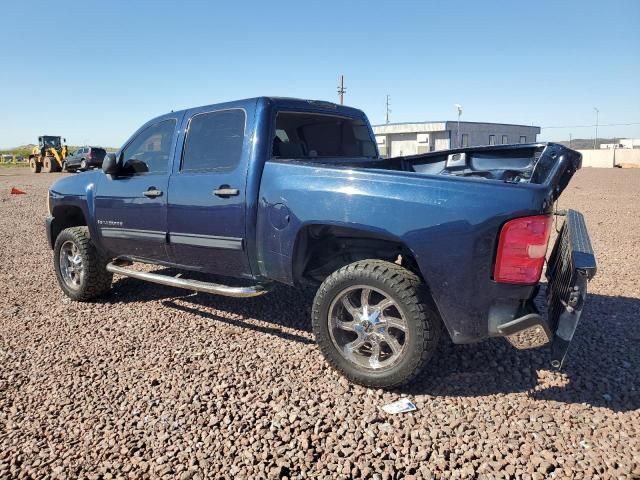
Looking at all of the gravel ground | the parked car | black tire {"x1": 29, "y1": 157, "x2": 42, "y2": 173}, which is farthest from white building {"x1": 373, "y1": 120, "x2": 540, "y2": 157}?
the gravel ground

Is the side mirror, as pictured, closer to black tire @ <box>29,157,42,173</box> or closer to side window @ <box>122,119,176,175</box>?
side window @ <box>122,119,176,175</box>

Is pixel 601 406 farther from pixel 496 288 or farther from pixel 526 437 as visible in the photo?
pixel 496 288

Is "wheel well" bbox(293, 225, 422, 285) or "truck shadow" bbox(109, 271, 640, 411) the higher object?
"wheel well" bbox(293, 225, 422, 285)

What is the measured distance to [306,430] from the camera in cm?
269

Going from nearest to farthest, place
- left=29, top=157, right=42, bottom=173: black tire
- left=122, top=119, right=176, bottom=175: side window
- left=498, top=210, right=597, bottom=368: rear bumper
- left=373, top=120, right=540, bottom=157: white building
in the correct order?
left=498, top=210, right=597, bottom=368: rear bumper
left=122, top=119, right=176, bottom=175: side window
left=29, top=157, right=42, bottom=173: black tire
left=373, top=120, right=540, bottom=157: white building

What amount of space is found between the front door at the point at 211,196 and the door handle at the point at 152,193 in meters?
0.16

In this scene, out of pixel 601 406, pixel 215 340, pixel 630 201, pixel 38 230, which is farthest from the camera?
pixel 630 201

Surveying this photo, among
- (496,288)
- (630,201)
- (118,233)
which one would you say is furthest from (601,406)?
(630,201)

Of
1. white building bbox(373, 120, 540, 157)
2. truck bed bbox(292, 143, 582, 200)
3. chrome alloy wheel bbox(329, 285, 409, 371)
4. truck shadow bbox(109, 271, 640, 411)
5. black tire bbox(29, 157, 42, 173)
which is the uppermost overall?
white building bbox(373, 120, 540, 157)

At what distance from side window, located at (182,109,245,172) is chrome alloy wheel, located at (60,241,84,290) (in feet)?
6.33

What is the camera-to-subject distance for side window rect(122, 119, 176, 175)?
4.44 m

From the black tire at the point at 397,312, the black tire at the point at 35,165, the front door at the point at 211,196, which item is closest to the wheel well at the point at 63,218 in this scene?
the front door at the point at 211,196

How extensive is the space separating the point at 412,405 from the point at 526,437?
0.66 m

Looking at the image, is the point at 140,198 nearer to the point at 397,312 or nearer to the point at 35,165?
the point at 397,312
